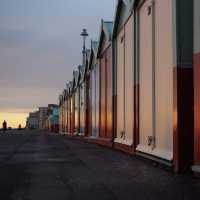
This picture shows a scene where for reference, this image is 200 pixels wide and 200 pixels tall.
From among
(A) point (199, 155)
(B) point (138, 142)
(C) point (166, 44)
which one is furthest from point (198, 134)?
(B) point (138, 142)

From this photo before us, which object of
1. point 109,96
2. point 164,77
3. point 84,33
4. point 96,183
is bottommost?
point 96,183

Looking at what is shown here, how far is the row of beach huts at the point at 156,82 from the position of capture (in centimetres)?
1149

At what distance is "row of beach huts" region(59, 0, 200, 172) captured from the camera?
1149 centimetres

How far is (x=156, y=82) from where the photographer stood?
14.7 meters

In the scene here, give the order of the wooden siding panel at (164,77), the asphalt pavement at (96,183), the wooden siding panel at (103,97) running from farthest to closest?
1. the wooden siding panel at (103,97)
2. the wooden siding panel at (164,77)
3. the asphalt pavement at (96,183)

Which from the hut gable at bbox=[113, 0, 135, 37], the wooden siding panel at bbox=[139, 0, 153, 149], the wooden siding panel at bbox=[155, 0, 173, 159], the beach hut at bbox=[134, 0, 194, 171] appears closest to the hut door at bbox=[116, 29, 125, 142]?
the hut gable at bbox=[113, 0, 135, 37]

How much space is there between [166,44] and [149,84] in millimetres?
2520

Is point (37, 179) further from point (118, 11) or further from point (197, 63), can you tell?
point (118, 11)

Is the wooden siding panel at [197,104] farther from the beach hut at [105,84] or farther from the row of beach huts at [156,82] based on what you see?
the beach hut at [105,84]

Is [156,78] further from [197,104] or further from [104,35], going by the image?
[104,35]

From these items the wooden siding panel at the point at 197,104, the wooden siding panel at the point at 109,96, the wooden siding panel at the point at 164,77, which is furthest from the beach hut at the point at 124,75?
the wooden siding panel at the point at 197,104

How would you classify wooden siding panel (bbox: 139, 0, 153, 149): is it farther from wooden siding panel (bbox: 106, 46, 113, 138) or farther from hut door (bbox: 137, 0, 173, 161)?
wooden siding panel (bbox: 106, 46, 113, 138)

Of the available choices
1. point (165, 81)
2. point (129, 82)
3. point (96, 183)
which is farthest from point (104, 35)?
point (96, 183)

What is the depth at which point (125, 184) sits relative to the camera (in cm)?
958
